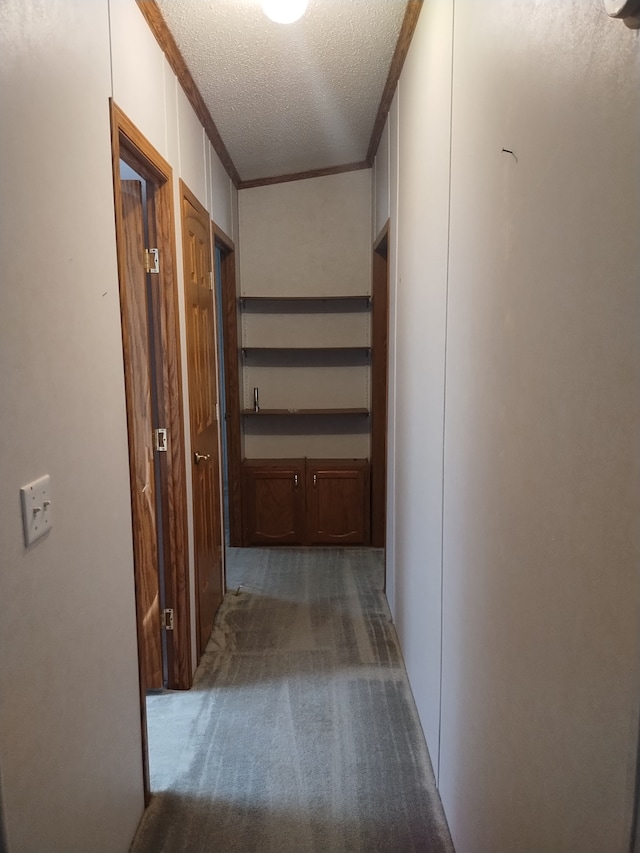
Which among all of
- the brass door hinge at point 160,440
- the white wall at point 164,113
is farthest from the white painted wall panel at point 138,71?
the brass door hinge at point 160,440

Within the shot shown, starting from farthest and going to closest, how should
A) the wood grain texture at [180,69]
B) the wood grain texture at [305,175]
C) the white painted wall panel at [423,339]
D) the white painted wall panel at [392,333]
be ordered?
the wood grain texture at [305,175]
the white painted wall panel at [392,333]
the wood grain texture at [180,69]
the white painted wall panel at [423,339]

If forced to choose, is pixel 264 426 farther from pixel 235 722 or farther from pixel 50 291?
pixel 50 291

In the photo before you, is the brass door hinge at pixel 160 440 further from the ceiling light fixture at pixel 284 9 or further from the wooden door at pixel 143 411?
the ceiling light fixture at pixel 284 9

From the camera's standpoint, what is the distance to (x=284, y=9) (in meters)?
1.92

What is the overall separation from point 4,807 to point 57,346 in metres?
0.87

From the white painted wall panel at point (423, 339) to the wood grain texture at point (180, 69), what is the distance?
3.05 feet

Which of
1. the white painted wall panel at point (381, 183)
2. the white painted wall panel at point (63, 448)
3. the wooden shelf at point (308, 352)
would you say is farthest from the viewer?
the wooden shelf at point (308, 352)

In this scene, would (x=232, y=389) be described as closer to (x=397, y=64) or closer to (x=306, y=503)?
(x=306, y=503)

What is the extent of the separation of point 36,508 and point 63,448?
19cm

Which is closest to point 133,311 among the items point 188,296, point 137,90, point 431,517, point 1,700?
point 188,296

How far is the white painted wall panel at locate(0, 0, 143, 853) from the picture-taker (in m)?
1.07

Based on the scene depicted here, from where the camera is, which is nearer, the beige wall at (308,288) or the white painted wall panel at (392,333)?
the white painted wall panel at (392,333)

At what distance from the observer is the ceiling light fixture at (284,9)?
1.90m

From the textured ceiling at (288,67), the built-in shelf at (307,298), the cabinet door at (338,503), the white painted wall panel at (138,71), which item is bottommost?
the cabinet door at (338,503)
